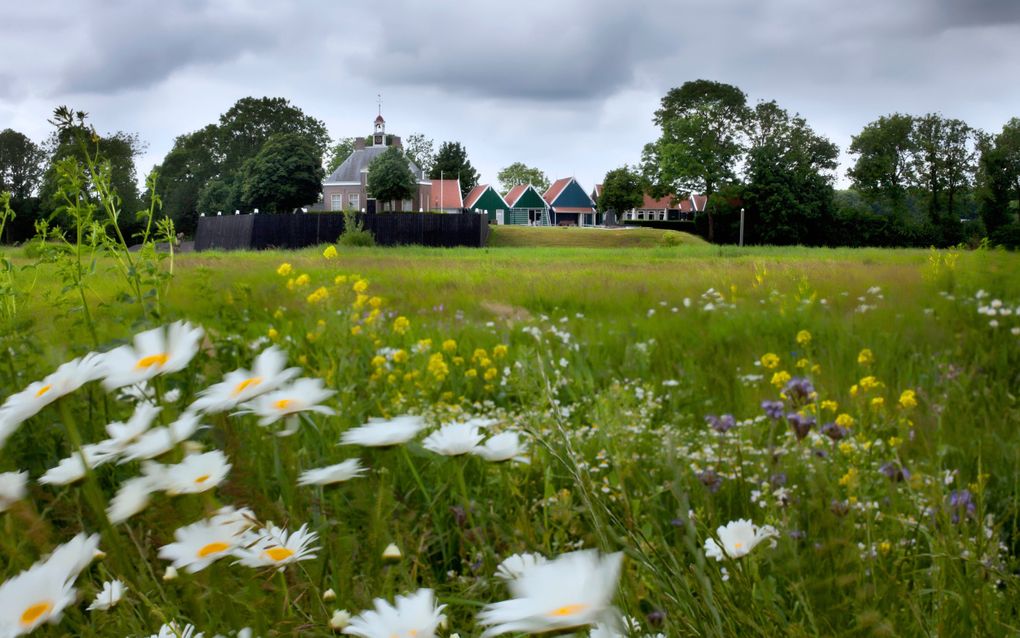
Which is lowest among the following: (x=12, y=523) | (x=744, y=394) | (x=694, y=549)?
(x=744, y=394)

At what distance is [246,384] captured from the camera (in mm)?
599

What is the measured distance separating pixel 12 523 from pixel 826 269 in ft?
28.9

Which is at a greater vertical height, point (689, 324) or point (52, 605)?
point (52, 605)

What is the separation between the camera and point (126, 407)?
1.90 meters

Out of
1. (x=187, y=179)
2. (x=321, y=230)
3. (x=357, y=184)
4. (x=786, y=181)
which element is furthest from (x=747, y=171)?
(x=357, y=184)

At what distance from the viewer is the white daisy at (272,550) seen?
1.72 ft

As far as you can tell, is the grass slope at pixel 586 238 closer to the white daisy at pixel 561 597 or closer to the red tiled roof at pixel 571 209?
the red tiled roof at pixel 571 209

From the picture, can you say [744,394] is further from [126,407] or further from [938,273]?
[938,273]

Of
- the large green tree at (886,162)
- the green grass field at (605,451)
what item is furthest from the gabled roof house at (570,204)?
the green grass field at (605,451)

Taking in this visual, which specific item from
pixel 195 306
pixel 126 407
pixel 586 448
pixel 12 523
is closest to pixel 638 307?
pixel 195 306

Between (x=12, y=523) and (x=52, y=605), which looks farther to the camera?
(x=12, y=523)

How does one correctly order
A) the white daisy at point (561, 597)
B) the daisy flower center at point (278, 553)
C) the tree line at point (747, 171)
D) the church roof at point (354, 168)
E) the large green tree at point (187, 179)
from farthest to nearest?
the church roof at point (354, 168) → the tree line at point (747, 171) → the large green tree at point (187, 179) → the daisy flower center at point (278, 553) → the white daisy at point (561, 597)

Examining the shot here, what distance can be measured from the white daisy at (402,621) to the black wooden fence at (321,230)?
21.4 metres

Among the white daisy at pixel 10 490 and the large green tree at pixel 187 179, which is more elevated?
the large green tree at pixel 187 179
